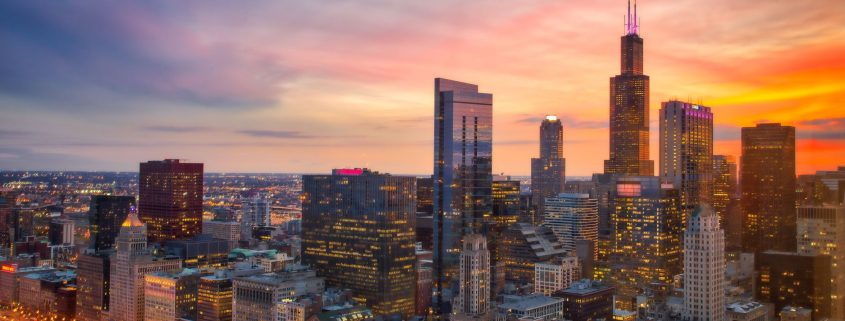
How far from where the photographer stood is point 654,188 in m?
67.3

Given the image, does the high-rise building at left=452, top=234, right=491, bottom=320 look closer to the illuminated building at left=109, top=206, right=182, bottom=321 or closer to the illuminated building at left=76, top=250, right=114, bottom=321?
the illuminated building at left=109, top=206, right=182, bottom=321

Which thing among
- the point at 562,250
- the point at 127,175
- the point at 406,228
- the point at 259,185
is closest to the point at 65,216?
the point at 127,175

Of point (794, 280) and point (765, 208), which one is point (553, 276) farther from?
point (794, 280)

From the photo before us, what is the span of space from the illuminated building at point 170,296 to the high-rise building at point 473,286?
19561 millimetres

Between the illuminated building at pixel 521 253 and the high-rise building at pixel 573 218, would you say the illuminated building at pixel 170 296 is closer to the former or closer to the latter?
the illuminated building at pixel 521 253

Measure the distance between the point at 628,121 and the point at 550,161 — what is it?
12851mm

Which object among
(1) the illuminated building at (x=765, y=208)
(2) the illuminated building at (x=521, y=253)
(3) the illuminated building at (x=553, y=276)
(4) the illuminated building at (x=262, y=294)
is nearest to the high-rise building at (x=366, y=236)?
(4) the illuminated building at (x=262, y=294)

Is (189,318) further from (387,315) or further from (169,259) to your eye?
(387,315)

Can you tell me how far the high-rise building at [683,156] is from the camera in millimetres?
67688

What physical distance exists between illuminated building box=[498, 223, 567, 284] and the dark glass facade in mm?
24941

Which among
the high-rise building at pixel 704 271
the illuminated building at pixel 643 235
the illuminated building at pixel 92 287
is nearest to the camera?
the high-rise building at pixel 704 271

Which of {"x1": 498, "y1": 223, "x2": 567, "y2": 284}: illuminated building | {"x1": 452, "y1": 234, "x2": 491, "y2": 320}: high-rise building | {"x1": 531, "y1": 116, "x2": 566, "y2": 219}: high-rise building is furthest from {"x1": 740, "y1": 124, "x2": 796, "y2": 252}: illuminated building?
{"x1": 531, "y1": 116, "x2": 566, "y2": 219}: high-rise building

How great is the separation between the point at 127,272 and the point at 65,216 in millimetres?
34069

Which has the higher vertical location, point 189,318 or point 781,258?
point 781,258
